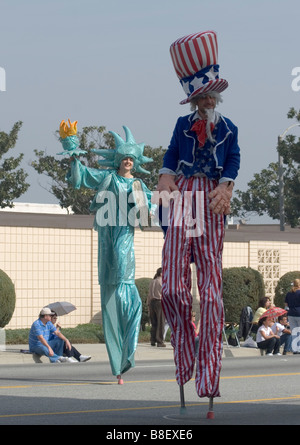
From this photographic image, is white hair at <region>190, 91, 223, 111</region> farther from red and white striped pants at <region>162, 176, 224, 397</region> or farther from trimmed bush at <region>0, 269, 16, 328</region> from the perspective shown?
trimmed bush at <region>0, 269, 16, 328</region>

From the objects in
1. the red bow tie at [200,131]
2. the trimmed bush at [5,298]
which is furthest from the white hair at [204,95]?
the trimmed bush at [5,298]

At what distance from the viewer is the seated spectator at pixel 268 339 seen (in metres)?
19.7

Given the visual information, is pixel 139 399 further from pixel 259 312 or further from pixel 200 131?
pixel 259 312

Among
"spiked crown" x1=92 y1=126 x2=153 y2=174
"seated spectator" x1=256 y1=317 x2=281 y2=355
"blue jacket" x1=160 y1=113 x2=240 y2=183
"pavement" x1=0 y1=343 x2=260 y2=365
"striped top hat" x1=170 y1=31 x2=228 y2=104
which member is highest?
"striped top hat" x1=170 y1=31 x2=228 y2=104

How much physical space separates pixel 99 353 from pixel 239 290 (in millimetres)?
9683

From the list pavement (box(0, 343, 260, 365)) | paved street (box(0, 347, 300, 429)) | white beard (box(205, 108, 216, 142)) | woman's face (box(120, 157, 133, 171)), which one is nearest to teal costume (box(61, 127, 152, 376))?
woman's face (box(120, 157, 133, 171))

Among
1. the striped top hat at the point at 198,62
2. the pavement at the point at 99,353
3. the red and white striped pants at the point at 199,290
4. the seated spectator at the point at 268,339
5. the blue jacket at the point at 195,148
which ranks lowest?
the pavement at the point at 99,353

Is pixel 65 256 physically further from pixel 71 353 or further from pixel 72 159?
pixel 72 159

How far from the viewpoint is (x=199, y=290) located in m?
7.07

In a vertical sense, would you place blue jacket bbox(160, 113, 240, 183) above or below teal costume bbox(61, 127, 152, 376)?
above

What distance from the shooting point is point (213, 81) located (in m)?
7.13

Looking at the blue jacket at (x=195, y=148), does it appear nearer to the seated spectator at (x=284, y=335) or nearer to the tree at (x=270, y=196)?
the seated spectator at (x=284, y=335)

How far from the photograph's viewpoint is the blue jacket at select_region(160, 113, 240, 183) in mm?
7176
